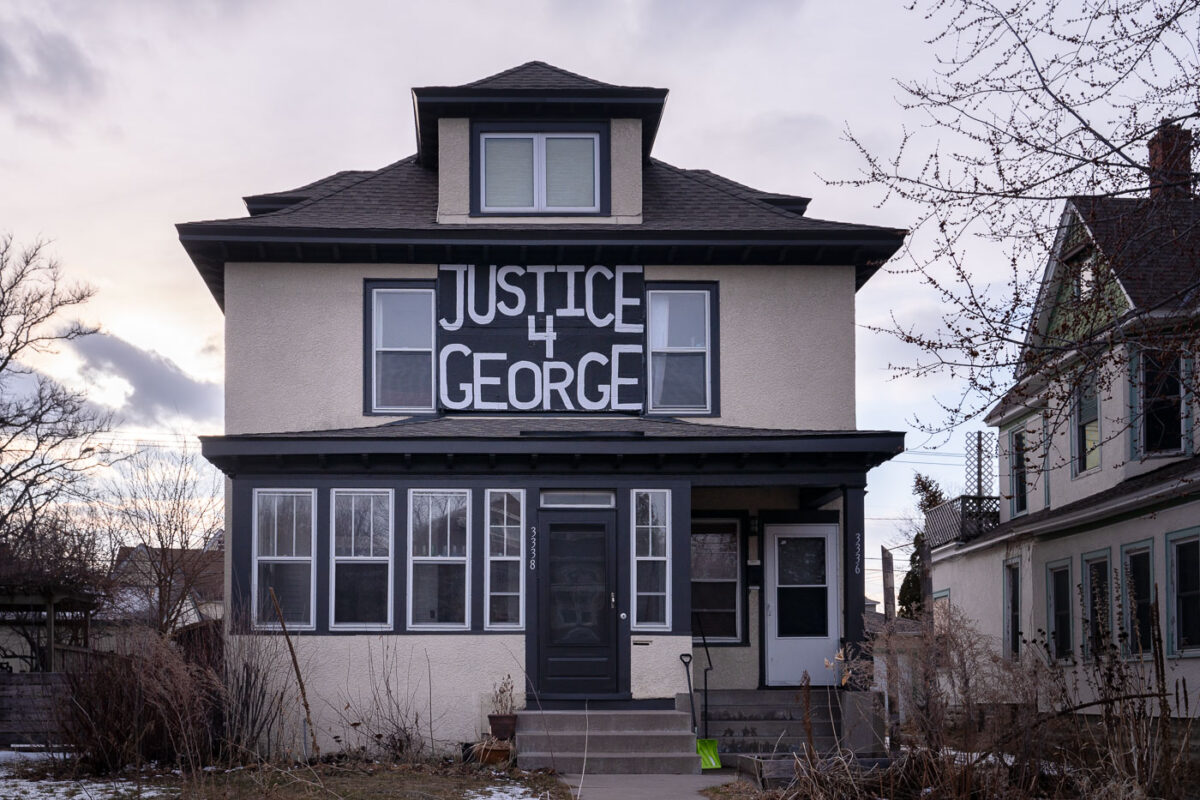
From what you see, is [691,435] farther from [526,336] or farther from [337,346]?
[337,346]

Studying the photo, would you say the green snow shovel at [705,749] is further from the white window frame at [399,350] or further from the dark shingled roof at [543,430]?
the white window frame at [399,350]

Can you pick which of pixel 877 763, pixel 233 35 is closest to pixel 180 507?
pixel 233 35

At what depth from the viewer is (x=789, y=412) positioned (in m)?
17.0

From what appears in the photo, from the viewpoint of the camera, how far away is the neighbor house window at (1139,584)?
18.2 metres

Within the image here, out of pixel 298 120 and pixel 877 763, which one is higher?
pixel 298 120

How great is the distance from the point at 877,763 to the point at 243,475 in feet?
28.2

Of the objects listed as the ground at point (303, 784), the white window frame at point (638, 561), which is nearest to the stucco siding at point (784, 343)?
the white window frame at point (638, 561)

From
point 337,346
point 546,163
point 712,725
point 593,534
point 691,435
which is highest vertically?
point 546,163

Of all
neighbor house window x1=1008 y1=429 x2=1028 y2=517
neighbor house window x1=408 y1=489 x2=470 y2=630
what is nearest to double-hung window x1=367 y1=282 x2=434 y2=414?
neighbor house window x1=408 y1=489 x2=470 y2=630

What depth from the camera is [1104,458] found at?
794 inches

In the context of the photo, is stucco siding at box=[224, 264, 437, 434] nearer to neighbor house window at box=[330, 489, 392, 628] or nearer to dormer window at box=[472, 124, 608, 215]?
neighbor house window at box=[330, 489, 392, 628]

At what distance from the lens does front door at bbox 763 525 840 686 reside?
16969 mm

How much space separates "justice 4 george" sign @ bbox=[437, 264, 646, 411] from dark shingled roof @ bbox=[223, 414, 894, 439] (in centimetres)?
24

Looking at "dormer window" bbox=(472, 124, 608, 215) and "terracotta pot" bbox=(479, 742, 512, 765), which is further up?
"dormer window" bbox=(472, 124, 608, 215)
